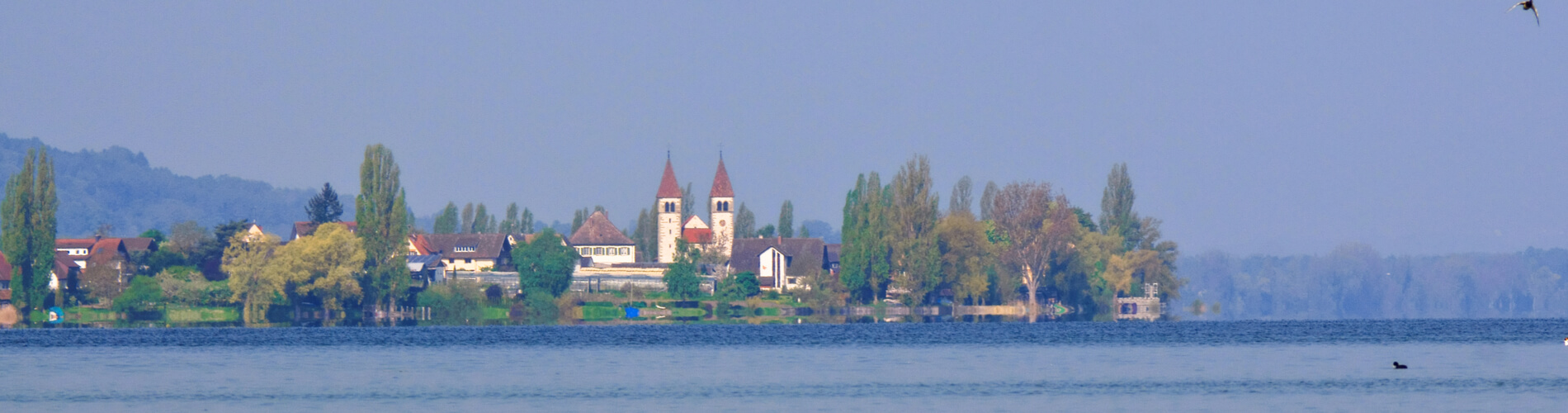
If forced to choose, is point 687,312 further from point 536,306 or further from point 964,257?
point 964,257

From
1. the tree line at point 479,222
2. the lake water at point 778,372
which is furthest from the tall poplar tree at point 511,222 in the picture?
the lake water at point 778,372

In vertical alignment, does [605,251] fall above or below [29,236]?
above

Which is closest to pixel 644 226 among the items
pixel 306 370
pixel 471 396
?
pixel 306 370

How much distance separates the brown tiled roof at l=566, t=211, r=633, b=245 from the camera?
15212 cm

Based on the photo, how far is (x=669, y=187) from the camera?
162 metres

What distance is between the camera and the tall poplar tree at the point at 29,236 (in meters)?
91.3

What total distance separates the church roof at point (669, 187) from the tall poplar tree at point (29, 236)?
2884 inches

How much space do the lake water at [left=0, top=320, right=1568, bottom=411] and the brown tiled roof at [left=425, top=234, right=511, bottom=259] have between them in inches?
2323

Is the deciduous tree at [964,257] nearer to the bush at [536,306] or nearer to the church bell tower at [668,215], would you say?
the bush at [536,306]

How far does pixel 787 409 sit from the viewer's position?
1352 inches

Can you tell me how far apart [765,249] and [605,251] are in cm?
2006

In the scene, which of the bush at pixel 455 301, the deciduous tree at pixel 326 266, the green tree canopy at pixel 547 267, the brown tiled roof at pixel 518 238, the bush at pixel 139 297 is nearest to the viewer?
the deciduous tree at pixel 326 266

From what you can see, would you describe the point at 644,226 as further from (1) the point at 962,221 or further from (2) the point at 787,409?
(2) the point at 787,409

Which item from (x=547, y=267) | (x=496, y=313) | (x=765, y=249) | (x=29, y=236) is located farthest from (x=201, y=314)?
(x=765, y=249)
